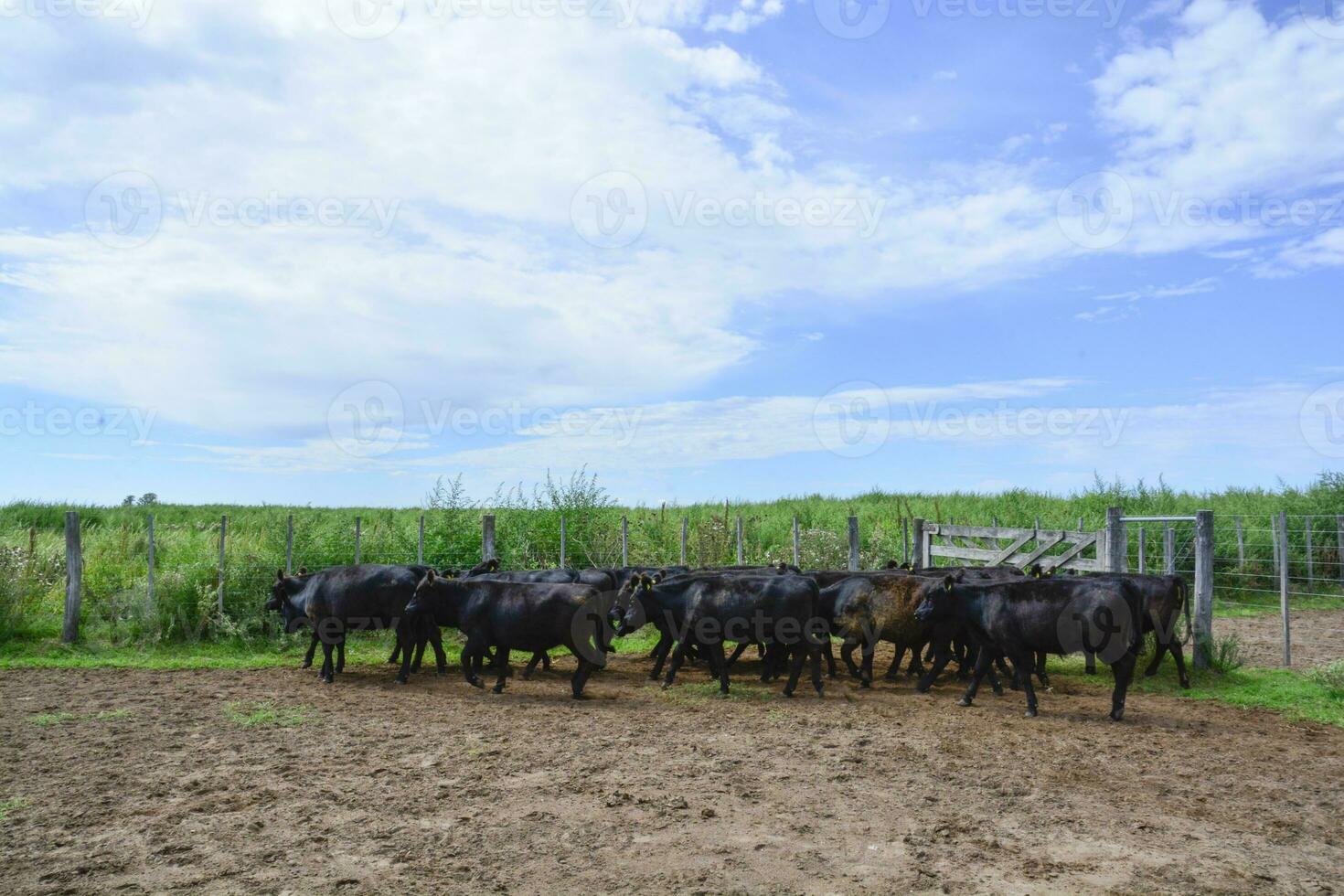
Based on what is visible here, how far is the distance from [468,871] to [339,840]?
107 cm

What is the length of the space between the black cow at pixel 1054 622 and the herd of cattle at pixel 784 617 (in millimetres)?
13

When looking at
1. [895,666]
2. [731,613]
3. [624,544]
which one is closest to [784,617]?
[731,613]

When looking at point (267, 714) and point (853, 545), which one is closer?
point (267, 714)

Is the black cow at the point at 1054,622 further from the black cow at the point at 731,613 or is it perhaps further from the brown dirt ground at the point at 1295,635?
the brown dirt ground at the point at 1295,635

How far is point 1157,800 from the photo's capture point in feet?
21.9

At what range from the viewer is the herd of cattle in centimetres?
983

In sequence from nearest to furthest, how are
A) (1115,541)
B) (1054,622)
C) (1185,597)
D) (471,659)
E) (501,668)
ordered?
(1054,622) → (501,668) → (471,659) → (1185,597) → (1115,541)

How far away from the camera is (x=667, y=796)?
664 cm

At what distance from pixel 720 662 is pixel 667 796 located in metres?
4.21

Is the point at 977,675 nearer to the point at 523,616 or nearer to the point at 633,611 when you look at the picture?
the point at 633,611

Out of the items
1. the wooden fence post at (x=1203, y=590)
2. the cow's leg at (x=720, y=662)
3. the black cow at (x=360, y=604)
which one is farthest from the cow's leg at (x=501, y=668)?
the wooden fence post at (x=1203, y=590)

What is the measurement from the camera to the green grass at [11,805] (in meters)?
6.50

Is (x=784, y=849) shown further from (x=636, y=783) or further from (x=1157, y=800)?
(x=1157, y=800)

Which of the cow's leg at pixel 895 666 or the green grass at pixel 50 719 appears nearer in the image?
the green grass at pixel 50 719
